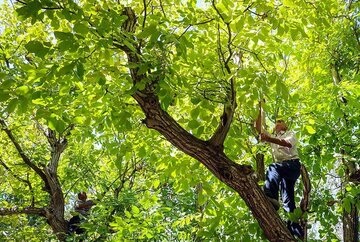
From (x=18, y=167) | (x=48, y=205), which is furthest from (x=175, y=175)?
(x=18, y=167)

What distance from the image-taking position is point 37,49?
2.47m

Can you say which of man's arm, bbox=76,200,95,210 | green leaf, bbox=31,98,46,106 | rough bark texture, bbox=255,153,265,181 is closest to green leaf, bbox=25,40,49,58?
green leaf, bbox=31,98,46,106

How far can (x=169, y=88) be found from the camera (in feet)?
9.66

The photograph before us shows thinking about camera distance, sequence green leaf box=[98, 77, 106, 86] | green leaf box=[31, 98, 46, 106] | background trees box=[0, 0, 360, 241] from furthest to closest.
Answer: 1. green leaf box=[31, 98, 46, 106]
2. green leaf box=[98, 77, 106, 86]
3. background trees box=[0, 0, 360, 241]

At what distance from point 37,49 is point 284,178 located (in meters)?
3.35

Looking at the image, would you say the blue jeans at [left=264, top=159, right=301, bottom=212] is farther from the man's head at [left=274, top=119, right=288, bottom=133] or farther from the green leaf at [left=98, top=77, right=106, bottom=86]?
the green leaf at [left=98, top=77, right=106, bottom=86]

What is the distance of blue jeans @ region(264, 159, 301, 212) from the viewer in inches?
184

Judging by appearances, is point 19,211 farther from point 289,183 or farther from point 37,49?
point 37,49

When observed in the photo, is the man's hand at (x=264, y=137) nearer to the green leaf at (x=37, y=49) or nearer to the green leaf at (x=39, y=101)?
the green leaf at (x=39, y=101)

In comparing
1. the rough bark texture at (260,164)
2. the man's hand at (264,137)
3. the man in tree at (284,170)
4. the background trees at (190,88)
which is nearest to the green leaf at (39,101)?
the background trees at (190,88)

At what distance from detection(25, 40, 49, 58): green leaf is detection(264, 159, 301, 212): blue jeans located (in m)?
3.10

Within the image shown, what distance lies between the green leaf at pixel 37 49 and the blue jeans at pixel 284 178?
3.10 meters

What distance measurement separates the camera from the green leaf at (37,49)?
8.03 feet

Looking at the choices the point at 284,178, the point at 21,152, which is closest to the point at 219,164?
the point at 284,178
